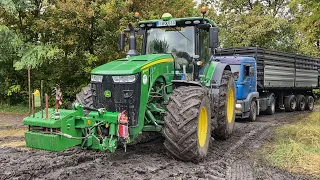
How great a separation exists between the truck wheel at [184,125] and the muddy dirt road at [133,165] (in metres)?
0.22

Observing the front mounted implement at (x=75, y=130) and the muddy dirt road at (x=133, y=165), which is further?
the muddy dirt road at (x=133, y=165)

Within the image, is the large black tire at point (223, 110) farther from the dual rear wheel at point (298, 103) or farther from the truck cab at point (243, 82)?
the dual rear wheel at point (298, 103)

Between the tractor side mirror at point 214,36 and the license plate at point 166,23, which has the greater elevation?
the license plate at point 166,23

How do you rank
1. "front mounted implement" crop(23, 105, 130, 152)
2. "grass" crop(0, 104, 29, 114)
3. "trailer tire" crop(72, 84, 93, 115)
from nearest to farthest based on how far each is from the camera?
"front mounted implement" crop(23, 105, 130, 152), "trailer tire" crop(72, 84, 93, 115), "grass" crop(0, 104, 29, 114)

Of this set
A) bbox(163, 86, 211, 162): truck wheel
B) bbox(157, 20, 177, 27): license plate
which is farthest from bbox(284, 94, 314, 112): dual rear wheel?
bbox(163, 86, 211, 162): truck wheel

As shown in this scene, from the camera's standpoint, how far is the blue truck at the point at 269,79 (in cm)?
1233

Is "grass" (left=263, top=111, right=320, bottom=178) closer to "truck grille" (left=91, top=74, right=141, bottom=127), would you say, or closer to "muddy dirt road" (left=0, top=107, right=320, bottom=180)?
"muddy dirt road" (left=0, top=107, right=320, bottom=180)

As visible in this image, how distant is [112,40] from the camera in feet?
43.7

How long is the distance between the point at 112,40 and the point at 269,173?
8.95 m

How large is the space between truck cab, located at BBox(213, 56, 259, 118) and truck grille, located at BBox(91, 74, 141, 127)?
256 inches

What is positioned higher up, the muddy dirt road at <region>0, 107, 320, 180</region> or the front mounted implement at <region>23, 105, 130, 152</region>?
the front mounted implement at <region>23, 105, 130, 152</region>

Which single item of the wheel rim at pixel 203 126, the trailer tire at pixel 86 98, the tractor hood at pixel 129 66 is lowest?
the wheel rim at pixel 203 126

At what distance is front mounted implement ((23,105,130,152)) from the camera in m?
5.04

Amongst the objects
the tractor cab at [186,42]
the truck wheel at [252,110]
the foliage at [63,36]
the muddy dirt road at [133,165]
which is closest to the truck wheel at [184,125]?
the muddy dirt road at [133,165]
